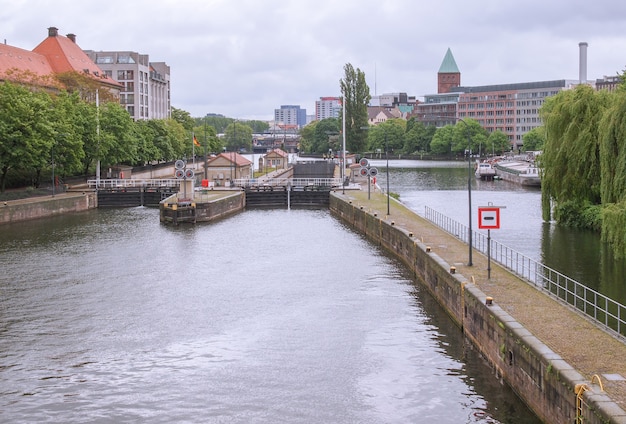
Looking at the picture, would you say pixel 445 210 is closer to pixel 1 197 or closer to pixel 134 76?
pixel 1 197

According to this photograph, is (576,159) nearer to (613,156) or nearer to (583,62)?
(613,156)

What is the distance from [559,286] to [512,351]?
20.0ft

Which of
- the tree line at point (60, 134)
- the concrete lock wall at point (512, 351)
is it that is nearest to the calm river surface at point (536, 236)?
the concrete lock wall at point (512, 351)

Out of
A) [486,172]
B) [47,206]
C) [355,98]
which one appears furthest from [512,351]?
[355,98]

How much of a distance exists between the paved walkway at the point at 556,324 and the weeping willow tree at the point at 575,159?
15508 millimetres

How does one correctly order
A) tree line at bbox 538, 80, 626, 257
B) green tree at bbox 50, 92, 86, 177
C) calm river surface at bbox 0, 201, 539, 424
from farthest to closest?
1. green tree at bbox 50, 92, 86, 177
2. tree line at bbox 538, 80, 626, 257
3. calm river surface at bbox 0, 201, 539, 424

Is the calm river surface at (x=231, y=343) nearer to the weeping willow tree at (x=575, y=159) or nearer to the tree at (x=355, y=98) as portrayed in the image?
the weeping willow tree at (x=575, y=159)

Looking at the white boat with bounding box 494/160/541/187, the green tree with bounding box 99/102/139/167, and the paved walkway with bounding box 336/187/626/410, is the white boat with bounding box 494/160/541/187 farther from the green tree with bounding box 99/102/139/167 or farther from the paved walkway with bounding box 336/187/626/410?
the paved walkway with bounding box 336/187/626/410

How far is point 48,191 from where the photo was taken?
78438 millimetres

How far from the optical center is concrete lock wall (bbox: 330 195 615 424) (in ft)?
61.8

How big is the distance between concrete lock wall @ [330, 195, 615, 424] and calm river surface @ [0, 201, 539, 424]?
56 centimetres

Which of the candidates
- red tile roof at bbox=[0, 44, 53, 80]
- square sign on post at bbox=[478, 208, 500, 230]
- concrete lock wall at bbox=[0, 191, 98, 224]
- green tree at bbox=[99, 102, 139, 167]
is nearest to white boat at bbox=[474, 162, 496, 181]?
green tree at bbox=[99, 102, 139, 167]

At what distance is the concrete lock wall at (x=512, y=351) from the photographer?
1883 centimetres

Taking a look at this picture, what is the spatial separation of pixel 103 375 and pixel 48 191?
56049 mm
